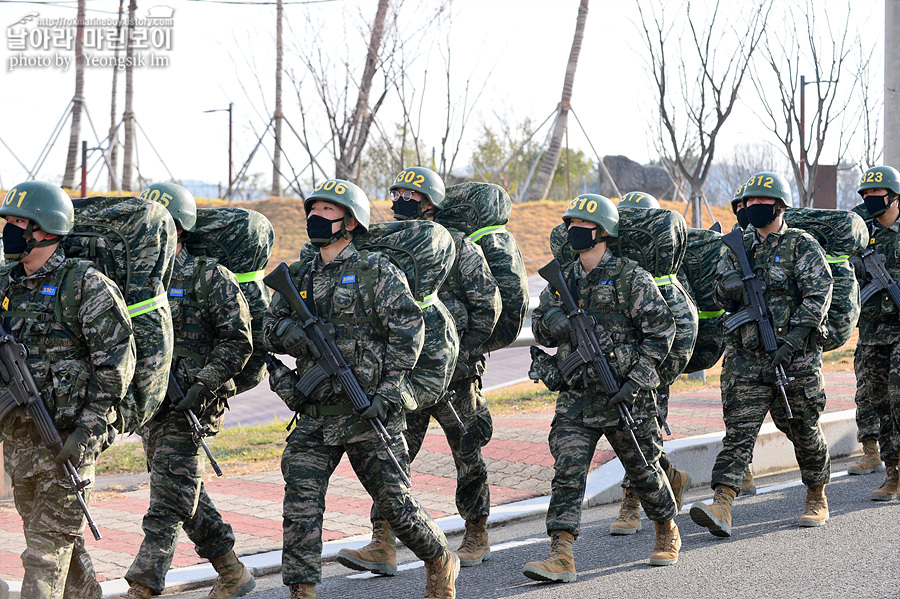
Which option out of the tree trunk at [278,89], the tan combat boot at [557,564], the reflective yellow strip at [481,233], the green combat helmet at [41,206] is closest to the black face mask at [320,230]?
the green combat helmet at [41,206]

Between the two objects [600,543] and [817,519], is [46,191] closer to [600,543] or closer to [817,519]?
[600,543]

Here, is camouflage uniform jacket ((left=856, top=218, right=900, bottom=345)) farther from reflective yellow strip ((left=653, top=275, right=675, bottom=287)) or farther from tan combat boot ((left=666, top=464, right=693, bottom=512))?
reflective yellow strip ((left=653, top=275, right=675, bottom=287))

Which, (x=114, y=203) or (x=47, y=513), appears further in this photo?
(x=114, y=203)

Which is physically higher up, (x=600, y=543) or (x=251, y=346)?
(x=251, y=346)

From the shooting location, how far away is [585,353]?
5.95 meters

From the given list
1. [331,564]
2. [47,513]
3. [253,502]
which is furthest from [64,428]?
[253,502]

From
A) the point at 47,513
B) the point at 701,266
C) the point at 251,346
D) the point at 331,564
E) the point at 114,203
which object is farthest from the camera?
the point at 701,266

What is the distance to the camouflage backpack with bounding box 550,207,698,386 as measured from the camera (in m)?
6.36

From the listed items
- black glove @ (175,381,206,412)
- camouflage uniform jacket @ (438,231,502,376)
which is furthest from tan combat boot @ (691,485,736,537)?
black glove @ (175,381,206,412)

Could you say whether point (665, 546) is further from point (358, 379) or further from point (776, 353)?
point (358, 379)

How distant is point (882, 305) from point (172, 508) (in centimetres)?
576

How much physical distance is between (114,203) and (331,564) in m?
2.79

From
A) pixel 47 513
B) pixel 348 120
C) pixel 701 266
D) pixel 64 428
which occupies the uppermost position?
pixel 348 120

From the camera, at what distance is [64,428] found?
4.48 meters
